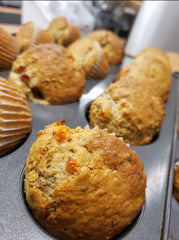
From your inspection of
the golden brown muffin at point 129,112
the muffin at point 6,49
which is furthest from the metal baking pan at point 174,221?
the muffin at point 6,49

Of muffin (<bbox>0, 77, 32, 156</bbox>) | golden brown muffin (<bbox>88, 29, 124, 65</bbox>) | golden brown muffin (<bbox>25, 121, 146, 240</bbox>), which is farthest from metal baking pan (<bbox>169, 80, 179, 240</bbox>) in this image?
golden brown muffin (<bbox>88, 29, 124, 65</bbox>)

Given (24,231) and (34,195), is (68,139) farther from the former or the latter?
(24,231)

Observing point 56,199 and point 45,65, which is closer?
point 56,199

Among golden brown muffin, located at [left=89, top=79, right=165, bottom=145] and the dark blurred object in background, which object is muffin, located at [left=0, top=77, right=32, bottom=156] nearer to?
golden brown muffin, located at [left=89, top=79, right=165, bottom=145]

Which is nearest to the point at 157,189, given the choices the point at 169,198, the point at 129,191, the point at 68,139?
the point at 169,198

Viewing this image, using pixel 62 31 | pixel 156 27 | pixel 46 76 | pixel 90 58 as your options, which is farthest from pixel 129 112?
pixel 156 27

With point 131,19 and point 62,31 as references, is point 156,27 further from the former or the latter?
point 62,31
